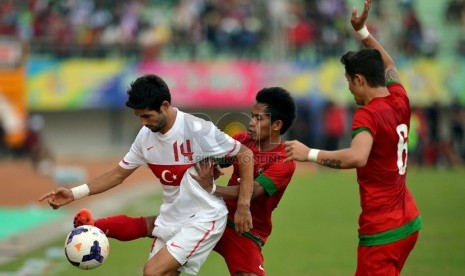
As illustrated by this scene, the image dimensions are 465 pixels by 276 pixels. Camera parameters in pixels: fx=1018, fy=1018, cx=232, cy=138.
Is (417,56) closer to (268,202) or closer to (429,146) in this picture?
(429,146)

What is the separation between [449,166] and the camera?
32.4 meters

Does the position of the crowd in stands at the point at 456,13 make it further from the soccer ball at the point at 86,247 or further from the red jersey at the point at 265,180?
the soccer ball at the point at 86,247

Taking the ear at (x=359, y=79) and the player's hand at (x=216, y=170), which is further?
the player's hand at (x=216, y=170)

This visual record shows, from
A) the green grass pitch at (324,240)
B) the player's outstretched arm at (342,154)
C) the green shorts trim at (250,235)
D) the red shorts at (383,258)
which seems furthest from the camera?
the green grass pitch at (324,240)

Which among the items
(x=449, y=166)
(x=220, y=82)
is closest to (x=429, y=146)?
(x=449, y=166)

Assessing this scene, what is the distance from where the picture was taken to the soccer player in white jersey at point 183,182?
8312mm

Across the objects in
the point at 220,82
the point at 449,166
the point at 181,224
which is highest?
the point at 181,224

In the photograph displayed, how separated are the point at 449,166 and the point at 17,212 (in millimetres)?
16161

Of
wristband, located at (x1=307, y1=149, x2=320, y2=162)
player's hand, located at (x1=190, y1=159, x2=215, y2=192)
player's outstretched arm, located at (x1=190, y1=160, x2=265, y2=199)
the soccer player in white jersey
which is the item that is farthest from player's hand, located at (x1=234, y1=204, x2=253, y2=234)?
wristband, located at (x1=307, y1=149, x2=320, y2=162)

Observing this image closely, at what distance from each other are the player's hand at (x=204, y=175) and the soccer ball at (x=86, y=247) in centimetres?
98

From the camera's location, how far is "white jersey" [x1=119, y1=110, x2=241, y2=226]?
8.45 m

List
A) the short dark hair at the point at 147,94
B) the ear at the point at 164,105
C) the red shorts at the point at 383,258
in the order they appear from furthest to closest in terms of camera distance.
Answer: the ear at the point at 164,105 → the short dark hair at the point at 147,94 → the red shorts at the point at 383,258

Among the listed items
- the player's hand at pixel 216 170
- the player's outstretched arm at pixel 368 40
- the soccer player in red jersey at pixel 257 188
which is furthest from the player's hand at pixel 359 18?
the player's hand at pixel 216 170

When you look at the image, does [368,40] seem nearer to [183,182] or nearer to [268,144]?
[268,144]
